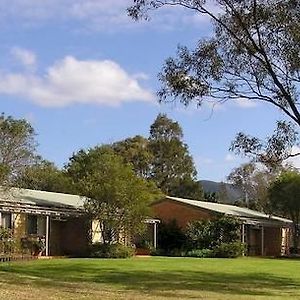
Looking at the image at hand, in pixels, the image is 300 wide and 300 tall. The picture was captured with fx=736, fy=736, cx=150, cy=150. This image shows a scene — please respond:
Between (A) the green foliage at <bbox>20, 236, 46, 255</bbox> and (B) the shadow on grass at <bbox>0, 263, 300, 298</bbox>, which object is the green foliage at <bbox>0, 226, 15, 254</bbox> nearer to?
(A) the green foliage at <bbox>20, 236, 46, 255</bbox>

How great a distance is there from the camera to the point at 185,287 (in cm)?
2481

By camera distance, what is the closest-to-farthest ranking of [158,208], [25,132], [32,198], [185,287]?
[185,287] → [25,132] → [32,198] → [158,208]

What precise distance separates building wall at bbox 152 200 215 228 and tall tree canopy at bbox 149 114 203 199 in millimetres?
25755

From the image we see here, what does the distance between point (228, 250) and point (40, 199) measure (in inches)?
570

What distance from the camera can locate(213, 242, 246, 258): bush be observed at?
52.0 m

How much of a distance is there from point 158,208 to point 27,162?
83.0 feet

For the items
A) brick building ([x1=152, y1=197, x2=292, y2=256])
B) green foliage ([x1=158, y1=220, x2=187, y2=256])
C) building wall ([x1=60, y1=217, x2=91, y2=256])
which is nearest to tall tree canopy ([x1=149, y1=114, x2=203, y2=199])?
brick building ([x1=152, y1=197, x2=292, y2=256])

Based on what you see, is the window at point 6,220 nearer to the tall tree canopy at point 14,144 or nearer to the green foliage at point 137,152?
the tall tree canopy at point 14,144

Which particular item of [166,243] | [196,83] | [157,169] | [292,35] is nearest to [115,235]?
[166,243]

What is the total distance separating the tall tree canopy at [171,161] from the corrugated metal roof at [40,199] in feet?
111

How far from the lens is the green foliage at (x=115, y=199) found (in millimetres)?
44625

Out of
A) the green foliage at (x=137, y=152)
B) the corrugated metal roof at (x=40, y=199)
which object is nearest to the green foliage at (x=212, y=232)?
the corrugated metal roof at (x=40, y=199)

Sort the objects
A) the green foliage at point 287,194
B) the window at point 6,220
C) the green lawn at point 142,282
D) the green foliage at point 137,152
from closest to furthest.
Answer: the green lawn at point 142,282 → the window at point 6,220 → the green foliage at point 287,194 → the green foliage at point 137,152

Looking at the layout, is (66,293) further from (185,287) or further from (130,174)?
(130,174)
